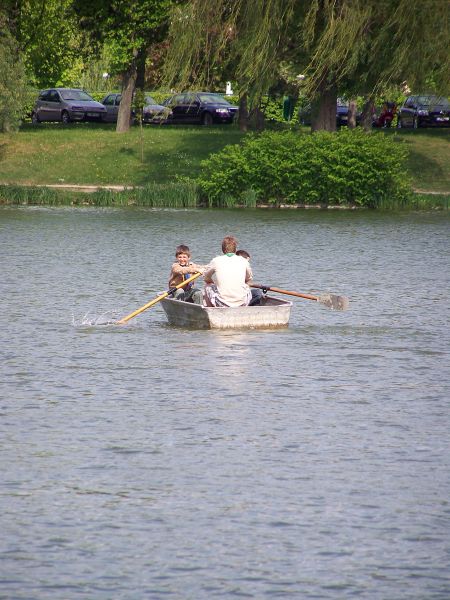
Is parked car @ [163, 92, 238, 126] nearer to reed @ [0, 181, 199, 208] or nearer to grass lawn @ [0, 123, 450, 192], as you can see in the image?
grass lawn @ [0, 123, 450, 192]

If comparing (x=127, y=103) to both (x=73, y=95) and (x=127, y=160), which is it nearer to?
(x=127, y=160)

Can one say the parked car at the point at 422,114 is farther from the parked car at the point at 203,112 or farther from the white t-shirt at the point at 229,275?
the white t-shirt at the point at 229,275

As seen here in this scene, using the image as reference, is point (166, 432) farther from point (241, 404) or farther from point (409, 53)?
point (409, 53)

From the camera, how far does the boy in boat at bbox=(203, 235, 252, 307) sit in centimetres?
1966

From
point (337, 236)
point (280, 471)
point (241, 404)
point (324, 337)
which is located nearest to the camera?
point (280, 471)

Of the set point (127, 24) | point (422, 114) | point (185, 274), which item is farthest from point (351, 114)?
point (185, 274)

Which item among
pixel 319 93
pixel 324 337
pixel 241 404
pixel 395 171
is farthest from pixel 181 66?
pixel 241 404

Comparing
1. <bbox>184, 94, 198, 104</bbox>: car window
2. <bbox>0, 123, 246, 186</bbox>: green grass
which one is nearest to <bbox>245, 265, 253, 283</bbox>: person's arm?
<bbox>184, 94, 198, 104</bbox>: car window

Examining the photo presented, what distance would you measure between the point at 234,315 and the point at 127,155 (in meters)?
31.2

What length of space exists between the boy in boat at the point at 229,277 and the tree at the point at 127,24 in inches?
1367

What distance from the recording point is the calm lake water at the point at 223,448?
9703 millimetres

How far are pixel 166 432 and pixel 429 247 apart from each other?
786 inches

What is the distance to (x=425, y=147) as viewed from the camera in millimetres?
49969

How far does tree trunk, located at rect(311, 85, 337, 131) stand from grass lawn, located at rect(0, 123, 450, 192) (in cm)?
209
